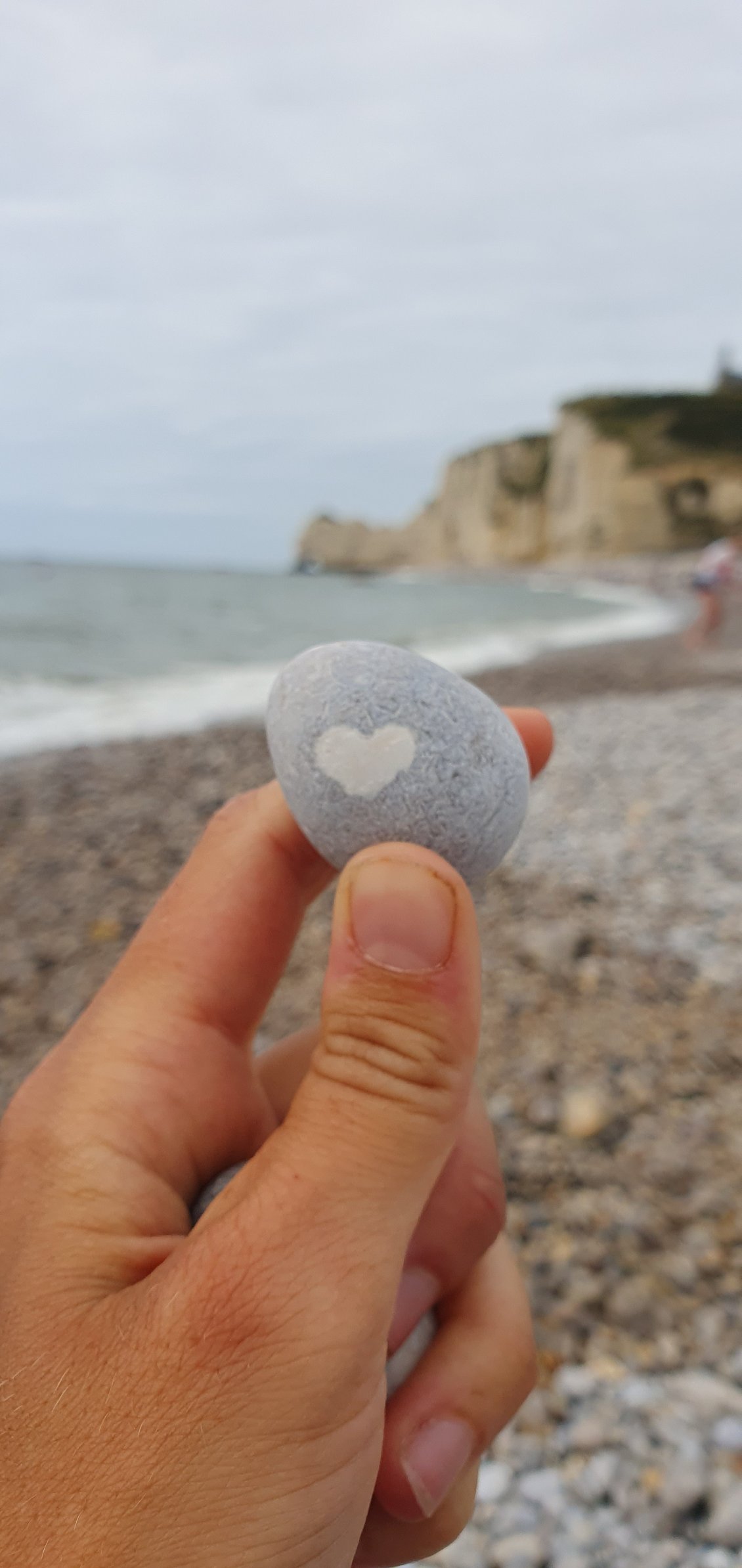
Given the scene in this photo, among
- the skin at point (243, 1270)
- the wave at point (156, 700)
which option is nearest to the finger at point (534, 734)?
the skin at point (243, 1270)

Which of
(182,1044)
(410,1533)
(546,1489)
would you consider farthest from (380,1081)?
(546,1489)

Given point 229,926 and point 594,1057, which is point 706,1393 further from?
point 229,926

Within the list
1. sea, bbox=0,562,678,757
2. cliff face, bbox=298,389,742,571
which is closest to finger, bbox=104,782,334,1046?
sea, bbox=0,562,678,757

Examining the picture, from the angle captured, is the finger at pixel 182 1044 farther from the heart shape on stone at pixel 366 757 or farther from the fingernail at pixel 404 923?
the fingernail at pixel 404 923

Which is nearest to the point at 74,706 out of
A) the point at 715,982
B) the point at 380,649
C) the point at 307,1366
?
the point at 715,982

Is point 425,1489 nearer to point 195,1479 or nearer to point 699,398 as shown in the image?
point 195,1479

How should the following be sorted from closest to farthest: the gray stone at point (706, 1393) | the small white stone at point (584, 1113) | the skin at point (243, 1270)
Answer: the skin at point (243, 1270)
the gray stone at point (706, 1393)
the small white stone at point (584, 1113)
